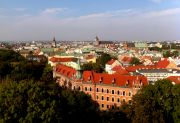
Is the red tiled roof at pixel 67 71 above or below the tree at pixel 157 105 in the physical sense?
below

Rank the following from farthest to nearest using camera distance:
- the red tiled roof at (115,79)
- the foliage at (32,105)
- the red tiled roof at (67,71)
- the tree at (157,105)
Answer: the red tiled roof at (67,71) < the red tiled roof at (115,79) < the tree at (157,105) < the foliage at (32,105)

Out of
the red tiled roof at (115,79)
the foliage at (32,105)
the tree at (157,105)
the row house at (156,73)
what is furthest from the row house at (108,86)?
the foliage at (32,105)

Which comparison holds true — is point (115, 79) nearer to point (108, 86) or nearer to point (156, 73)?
point (108, 86)

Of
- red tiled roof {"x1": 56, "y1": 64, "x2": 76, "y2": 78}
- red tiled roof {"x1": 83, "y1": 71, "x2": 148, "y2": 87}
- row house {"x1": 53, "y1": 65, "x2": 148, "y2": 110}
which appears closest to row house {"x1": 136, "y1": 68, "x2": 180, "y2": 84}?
red tiled roof {"x1": 56, "y1": 64, "x2": 76, "y2": 78}

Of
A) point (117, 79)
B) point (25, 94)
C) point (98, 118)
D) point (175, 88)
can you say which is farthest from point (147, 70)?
point (25, 94)

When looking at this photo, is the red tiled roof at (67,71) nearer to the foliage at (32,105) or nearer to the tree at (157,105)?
the tree at (157,105)

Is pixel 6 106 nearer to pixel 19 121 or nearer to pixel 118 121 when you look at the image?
pixel 19 121
